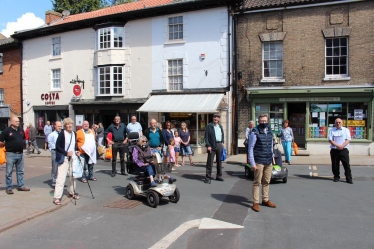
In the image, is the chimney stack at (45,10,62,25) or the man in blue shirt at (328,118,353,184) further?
the chimney stack at (45,10,62,25)

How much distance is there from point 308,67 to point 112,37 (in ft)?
35.7

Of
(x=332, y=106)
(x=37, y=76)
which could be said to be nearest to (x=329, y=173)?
(x=332, y=106)

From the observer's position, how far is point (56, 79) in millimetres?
22781

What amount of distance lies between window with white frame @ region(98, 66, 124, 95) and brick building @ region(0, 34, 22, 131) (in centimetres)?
800

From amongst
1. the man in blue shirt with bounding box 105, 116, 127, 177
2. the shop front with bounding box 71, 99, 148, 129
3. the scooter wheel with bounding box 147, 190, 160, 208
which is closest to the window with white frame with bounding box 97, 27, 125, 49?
the shop front with bounding box 71, 99, 148, 129

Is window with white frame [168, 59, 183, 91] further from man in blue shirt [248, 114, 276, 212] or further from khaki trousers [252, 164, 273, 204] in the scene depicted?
khaki trousers [252, 164, 273, 204]

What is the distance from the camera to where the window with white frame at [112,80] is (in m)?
19.9

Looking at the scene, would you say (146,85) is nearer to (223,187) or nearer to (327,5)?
(327,5)

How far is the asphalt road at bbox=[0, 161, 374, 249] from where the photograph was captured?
5.16 meters

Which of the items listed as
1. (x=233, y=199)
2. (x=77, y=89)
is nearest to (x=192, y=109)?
(x=77, y=89)

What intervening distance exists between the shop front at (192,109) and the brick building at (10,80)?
11590 mm

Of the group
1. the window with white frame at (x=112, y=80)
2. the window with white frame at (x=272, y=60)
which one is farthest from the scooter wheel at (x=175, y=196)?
the window with white frame at (x=112, y=80)

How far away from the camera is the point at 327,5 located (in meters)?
15.5

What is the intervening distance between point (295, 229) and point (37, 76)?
22.0 metres
